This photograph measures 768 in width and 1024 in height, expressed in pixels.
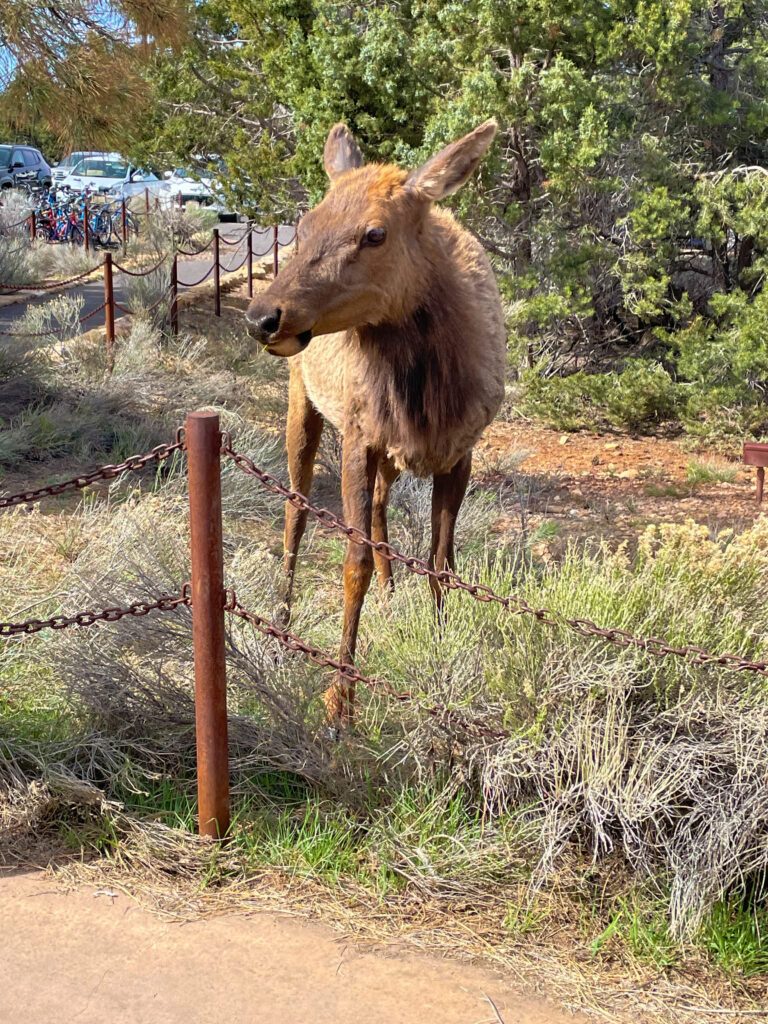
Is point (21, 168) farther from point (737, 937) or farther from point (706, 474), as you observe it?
point (737, 937)

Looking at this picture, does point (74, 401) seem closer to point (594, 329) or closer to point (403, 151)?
point (403, 151)

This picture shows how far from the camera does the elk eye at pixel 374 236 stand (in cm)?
388

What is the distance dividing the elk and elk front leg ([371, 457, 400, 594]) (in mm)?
18

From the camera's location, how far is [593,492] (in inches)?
326

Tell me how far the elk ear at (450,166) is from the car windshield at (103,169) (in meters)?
28.6

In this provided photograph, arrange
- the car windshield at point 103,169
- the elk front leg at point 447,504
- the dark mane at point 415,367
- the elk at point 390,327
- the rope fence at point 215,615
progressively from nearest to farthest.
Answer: the rope fence at point 215,615 → the elk at point 390,327 → the dark mane at point 415,367 → the elk front leg at point 447,504 → the car windshield at point 103,169

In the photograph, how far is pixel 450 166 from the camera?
401 cm

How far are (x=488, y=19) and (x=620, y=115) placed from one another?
1497 mm

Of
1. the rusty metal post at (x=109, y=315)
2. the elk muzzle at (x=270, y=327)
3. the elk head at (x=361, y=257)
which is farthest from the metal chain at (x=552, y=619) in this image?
the rusty metal post at (x=109, y=315)

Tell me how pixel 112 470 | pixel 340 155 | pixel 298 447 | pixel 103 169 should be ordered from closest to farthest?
pixel 112 470 < pixel 340 155 < pixel 298 447 < pixel 103 169

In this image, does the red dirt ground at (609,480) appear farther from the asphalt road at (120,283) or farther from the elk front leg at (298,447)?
the asphalt road at (120,283)

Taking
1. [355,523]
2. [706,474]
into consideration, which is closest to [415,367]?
[355,523]

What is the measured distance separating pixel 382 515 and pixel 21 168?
3102cm

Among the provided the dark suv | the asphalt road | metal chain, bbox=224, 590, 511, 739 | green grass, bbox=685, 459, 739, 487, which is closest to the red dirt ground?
green grass, bbox=685, 459, 739, 487
